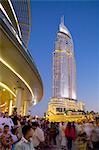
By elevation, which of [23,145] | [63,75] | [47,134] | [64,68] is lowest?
[47,134]

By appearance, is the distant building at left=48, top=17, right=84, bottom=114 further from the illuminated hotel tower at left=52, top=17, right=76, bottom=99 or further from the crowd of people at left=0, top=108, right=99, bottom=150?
the crowd of people at left=0, top=108, right=99, bottom=150

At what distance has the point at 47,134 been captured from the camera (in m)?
14.2

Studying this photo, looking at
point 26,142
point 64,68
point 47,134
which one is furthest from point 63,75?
point 26,142

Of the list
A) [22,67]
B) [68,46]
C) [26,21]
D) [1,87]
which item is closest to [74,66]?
[68,46]

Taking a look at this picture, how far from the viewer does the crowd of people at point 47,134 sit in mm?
5100

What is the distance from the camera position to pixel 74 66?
414ft

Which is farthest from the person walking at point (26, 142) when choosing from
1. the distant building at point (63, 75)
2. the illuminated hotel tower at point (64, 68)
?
the illuminated hotel tower at point (64, 68)

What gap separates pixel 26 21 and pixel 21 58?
147ft

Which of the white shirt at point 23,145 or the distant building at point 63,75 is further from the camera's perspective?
the distant building at point 63,75

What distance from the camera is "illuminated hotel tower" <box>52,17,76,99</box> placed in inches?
4304

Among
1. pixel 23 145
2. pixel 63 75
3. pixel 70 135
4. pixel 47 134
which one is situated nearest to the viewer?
pixel 23 145

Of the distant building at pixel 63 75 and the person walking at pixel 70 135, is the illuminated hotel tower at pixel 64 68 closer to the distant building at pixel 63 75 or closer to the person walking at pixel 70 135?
the distant building at pixel 63 75

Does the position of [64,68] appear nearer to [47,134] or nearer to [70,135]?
[47,134]

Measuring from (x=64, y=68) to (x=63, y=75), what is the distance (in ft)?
12.9
